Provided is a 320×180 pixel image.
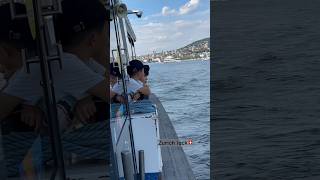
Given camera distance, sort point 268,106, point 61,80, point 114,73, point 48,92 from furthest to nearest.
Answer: point 268,106 → point 114,73 → point 61,80 → point 48,92

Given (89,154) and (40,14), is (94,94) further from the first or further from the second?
(40,14)

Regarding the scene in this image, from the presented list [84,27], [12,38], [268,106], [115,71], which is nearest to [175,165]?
[115,71]

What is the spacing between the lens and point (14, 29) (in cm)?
196

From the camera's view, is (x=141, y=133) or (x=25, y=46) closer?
(x=25, y=46)

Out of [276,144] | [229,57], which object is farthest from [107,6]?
[229,57]

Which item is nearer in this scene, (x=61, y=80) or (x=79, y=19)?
(x=61, y=80)

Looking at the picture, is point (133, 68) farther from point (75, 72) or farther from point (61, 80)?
point (61, 80)

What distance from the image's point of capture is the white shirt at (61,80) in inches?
73.4

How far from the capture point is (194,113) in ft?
53.6

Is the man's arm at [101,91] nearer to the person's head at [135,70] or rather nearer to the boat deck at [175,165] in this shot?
the boat deck at [175,165]

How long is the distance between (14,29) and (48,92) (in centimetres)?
37

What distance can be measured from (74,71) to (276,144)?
7327 millimetres

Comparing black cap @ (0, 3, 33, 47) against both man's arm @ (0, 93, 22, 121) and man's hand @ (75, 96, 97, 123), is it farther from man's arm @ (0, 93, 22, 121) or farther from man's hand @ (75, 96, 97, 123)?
man's hand @ (75, 96, 97, 123)

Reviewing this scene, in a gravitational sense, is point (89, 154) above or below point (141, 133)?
above
